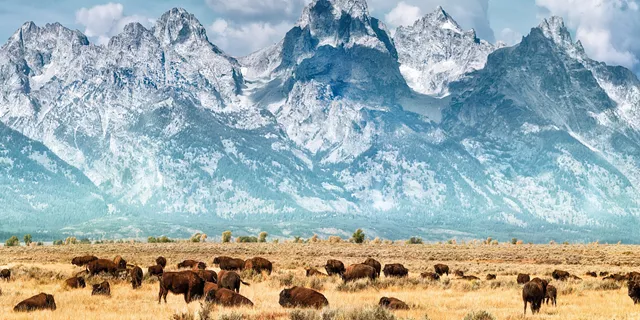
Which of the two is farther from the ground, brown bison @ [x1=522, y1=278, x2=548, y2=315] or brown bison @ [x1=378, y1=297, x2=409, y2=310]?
brown bison @ [x1=522, y1=278, x2=548, y2=315]

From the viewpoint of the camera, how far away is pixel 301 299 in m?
24.2

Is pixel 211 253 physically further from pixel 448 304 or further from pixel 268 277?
pixel 448 304

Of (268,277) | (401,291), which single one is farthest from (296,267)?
(401,291)

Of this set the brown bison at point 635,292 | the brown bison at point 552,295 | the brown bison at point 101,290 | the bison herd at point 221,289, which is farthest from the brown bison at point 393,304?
the brown bison at point 101,290

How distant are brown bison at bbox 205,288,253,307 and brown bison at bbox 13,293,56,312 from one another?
4916 millimetres

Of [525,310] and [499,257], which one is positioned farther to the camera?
[499,257]

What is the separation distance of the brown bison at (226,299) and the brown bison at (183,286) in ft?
4.53

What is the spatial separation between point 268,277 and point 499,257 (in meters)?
35.8

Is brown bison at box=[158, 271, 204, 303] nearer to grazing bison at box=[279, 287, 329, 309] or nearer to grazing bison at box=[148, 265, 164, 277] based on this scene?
grazing bison at box=[279, 287, 329, 309]

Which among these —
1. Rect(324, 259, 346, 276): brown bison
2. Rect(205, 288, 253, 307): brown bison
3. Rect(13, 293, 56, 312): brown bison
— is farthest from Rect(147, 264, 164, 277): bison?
Rect(13, 293, 56, 312): brown bison

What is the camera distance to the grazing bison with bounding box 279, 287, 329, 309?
24.0 m

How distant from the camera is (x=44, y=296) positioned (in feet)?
76.5

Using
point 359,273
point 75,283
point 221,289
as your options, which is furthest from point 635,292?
point 75,283

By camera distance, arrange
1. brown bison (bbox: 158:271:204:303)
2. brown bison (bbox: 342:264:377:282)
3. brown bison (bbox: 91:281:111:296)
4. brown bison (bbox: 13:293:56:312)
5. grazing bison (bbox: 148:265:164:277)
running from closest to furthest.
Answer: brown bison (bbox: 13:293:56:312), brown bison (bbox: 158:271:204:303), brown bison (bbox: 91:281:111:296), brown bison (bbox: 342:264:377:282), grazing bison (bbox: 148:265:164:277)
